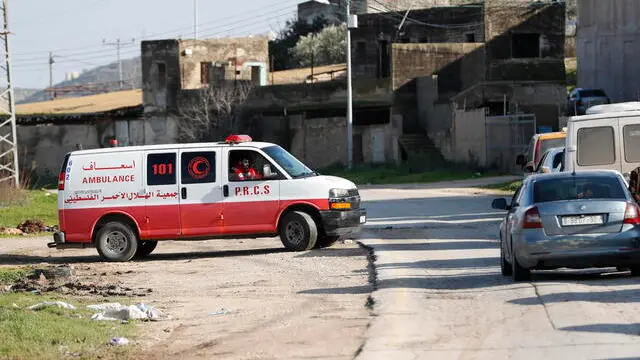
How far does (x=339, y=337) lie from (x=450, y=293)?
3308 mm

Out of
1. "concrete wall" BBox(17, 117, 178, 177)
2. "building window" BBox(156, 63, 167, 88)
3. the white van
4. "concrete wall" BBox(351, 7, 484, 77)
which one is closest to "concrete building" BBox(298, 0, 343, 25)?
"concrete wall" BBox(351, 7, 484, 77)

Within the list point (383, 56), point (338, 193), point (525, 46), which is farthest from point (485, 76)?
point (338, 193)

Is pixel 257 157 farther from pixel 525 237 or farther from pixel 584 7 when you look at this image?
pixel 584 7

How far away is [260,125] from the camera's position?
66188 mm

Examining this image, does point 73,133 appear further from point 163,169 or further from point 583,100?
point 163,169

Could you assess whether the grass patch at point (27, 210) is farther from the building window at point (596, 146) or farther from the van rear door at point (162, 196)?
the building window at point (596, 146)

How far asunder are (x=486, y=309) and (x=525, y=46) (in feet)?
170

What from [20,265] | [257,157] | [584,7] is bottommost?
[20,265]

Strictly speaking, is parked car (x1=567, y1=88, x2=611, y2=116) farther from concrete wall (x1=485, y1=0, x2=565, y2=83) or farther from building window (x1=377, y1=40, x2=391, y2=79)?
building window (x1=377, y1=40, x2=391, y2=79)

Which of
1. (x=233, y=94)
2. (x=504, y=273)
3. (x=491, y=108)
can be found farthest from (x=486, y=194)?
Answer: (x=233, y=94)

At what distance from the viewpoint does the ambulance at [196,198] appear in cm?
2183

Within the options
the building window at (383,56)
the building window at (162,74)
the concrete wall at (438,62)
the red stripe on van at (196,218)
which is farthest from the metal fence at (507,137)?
the red stripe on van at (196,218)

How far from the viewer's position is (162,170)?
22.1 m

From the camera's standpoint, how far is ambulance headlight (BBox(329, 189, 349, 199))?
21.9 metres
